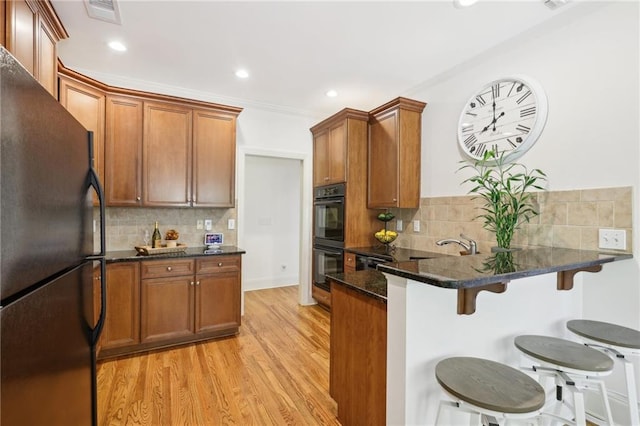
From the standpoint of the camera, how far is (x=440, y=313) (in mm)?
1419

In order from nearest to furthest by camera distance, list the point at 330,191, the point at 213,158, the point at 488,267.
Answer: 1. the point at 488,267
2. the point at 213,158
3. the point at 330,191

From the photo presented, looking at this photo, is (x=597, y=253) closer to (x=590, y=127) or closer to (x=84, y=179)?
(x=590, y=127)

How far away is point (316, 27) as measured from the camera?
2.32m

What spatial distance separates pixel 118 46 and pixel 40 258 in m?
2.54

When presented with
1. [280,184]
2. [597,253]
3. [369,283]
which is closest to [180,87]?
[280,184]

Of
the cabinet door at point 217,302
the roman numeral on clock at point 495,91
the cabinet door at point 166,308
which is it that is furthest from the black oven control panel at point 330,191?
the cabinet door at point 166,308

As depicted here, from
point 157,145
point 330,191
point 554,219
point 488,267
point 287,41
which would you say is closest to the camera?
point 488,267

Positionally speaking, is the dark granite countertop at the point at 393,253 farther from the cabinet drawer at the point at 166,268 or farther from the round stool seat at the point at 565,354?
the cabinet drawer at the point at 166,268

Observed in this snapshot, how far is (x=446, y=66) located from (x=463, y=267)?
7.64 feet

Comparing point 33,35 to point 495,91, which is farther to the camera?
point 495,91

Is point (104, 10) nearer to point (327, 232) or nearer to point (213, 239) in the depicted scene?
point (213, 239)

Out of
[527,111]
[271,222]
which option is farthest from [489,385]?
[271,222]

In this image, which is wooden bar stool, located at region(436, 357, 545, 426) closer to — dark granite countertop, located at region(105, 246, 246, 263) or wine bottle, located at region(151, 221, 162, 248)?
dark granite countertop, located at region(105, 246, 246, 263)

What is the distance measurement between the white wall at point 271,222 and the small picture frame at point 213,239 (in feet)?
4.96
